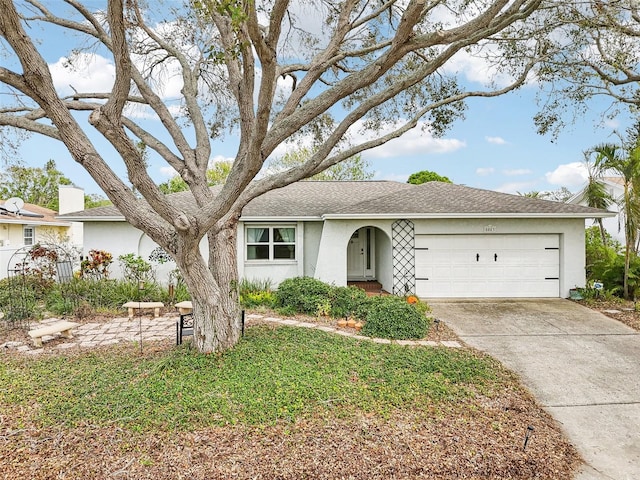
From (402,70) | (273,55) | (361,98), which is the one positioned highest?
(402,70)

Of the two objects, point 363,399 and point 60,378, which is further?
point 60,378

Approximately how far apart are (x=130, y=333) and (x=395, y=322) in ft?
17.3

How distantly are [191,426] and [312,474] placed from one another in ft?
4.71

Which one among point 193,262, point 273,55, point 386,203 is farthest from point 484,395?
point 386,203

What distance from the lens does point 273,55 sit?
3.88 metres

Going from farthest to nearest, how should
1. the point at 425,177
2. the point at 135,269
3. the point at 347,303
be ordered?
the point at 425,177 < the point at 135,269 < the point at 347,303

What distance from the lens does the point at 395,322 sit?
24.5 ft

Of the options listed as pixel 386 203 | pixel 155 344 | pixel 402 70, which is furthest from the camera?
pixel 386 203

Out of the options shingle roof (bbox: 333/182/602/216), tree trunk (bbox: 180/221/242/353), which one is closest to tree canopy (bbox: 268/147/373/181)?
shingle roof (bbox: 333/182/602/216)

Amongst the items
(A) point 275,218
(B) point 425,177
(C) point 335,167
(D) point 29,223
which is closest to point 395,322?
(A) point 275,218

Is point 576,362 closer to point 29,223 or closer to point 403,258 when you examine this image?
point 403,258

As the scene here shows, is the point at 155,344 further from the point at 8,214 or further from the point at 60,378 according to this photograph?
the point at 8,214

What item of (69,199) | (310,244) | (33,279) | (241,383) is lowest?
(241,383)

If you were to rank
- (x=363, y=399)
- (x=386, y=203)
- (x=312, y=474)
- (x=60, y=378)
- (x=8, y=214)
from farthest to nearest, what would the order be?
(x=8, y=214), (x=386, y=203), (x=60, y=378), (x=363, y=399), (x=312, y=474)
